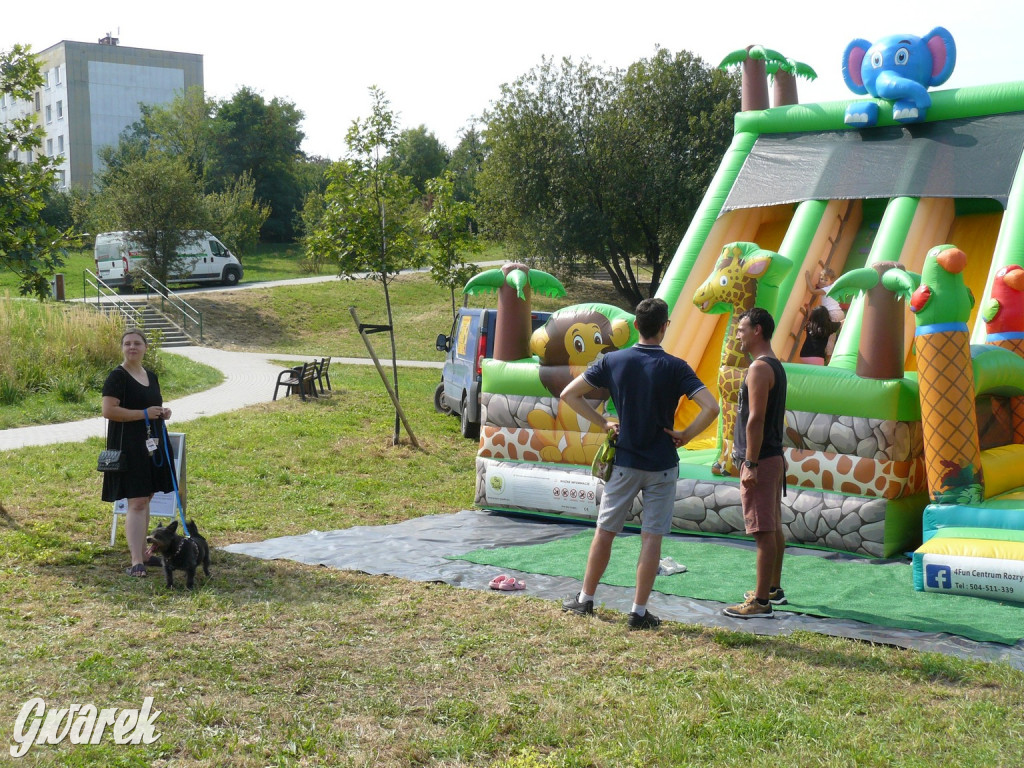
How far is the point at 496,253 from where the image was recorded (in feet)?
147

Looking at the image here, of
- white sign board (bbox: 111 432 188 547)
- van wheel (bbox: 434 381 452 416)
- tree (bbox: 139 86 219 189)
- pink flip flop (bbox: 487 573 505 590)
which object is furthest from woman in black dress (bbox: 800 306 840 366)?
tree (bbox: 139 86 219 189)

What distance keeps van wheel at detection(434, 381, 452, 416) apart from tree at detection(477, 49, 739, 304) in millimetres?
14834

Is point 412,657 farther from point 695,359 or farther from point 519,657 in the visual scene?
point 695,359

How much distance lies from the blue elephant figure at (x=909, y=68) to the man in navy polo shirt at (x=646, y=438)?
6401 mm

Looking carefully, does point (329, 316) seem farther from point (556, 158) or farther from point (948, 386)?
point (948, 386)

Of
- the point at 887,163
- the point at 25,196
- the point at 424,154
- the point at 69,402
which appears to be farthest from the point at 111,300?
the point at 424,154

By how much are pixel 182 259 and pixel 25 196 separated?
22.0m

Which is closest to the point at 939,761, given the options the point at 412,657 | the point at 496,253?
the point at 412,657

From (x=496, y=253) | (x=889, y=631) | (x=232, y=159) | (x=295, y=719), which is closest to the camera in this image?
(x=295, y=719)

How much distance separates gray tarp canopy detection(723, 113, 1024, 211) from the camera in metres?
9.78

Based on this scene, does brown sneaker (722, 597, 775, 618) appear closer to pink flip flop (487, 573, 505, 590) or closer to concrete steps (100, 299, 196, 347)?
pink flip flop (487, 573, 505, 590)

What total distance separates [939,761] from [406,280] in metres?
31.7

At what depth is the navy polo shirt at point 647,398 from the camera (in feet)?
17.8

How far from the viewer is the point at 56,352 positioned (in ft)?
52.5
